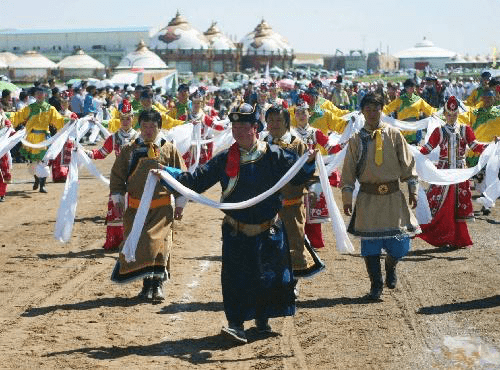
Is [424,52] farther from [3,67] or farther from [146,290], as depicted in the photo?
[146,290]

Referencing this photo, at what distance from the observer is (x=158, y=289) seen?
9.02 meters

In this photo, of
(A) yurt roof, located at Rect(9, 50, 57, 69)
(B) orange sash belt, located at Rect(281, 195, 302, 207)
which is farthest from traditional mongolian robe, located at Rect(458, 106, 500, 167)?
(A) yurt roof, located at Rect(9, 50, 57, 69)

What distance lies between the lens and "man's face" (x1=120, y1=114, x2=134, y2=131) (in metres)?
12.0

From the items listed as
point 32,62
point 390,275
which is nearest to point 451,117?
point 390,275

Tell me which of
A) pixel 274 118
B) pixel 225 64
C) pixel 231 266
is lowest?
pixel 225 64

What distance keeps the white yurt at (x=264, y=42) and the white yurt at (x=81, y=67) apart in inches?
2126

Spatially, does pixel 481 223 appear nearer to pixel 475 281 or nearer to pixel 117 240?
pixel 475 281

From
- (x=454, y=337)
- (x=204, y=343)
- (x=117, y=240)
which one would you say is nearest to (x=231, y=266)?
(x=204, y=343)

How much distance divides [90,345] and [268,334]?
135cm

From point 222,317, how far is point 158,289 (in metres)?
0.85

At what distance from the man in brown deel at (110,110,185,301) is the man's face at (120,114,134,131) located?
2.94 m

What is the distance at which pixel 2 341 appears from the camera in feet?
25.4

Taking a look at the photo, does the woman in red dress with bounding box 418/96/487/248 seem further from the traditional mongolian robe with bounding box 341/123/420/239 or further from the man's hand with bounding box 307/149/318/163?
the man's hand with bounding box 307/149/318/163

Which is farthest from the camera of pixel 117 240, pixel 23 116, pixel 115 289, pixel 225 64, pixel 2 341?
pixel 225 64
